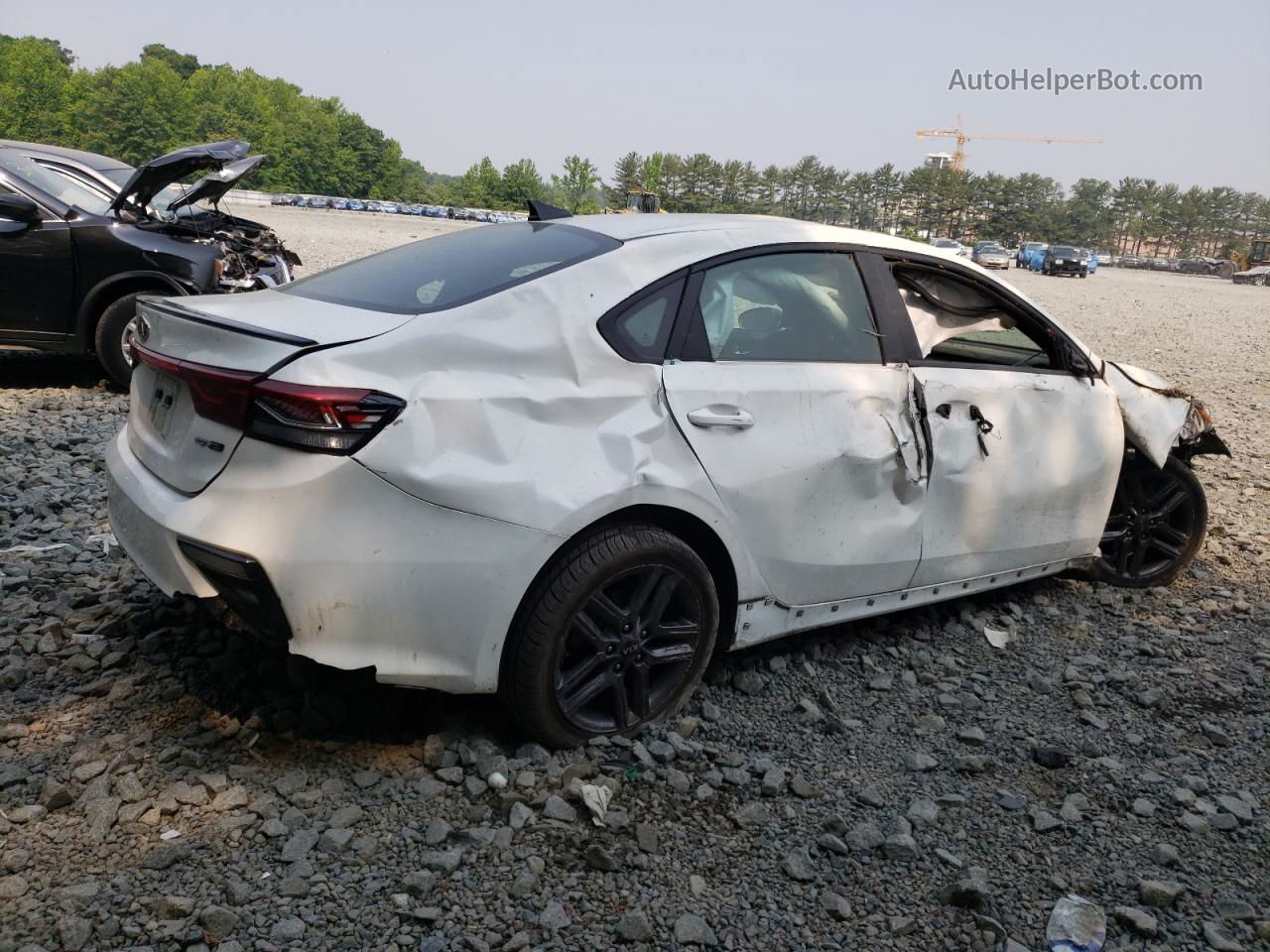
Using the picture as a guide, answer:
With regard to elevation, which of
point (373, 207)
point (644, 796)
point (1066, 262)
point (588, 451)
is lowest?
point (644, 796)

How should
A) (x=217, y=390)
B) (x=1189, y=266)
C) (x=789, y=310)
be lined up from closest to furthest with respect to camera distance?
1. (x=217, y=390)
2. (x=789, y=310)
3. (x=1189, y=266)

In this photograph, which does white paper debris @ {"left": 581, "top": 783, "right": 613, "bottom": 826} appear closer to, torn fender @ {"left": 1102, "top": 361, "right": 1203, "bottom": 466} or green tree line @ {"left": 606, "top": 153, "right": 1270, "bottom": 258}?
torn fender @ {"left": 1102, "top": 361, "right": 1203, "bottom": 466}

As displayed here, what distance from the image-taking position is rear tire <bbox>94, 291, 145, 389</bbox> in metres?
7.24

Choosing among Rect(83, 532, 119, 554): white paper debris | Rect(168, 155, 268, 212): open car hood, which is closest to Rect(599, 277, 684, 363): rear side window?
Rect(83, 532, 119, 554): white paper debris

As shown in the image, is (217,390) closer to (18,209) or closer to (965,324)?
(965,324)

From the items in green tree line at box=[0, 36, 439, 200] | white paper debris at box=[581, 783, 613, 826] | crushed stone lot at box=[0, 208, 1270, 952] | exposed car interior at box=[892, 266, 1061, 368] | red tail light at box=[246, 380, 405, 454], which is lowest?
crushed stone lot at box=[0, 208, 1270, 952]

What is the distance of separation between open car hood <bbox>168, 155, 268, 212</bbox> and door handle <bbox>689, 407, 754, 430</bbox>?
5942 millimetres

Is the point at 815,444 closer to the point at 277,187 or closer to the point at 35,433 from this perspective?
the point at 35,433

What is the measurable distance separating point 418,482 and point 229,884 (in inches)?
41.0

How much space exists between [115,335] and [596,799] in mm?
6142

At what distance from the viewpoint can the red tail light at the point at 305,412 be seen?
2477 millimetres

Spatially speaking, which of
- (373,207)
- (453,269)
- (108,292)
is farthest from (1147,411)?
(373,207)

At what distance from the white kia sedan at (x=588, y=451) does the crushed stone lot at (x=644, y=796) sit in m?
0.31

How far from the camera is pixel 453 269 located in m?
3.21
